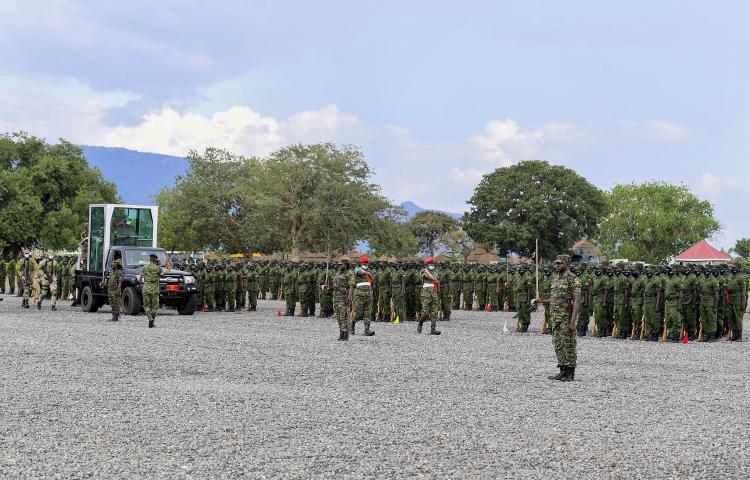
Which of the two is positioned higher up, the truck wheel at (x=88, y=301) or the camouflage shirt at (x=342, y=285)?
the camouflage shirt at (x=342, y=285)

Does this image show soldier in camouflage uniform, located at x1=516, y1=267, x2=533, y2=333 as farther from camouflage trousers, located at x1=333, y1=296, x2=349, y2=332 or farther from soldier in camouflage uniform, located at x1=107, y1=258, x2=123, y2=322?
soldier in camouflage uniform, located at x1=107, y1=258, x2=123, y2=322

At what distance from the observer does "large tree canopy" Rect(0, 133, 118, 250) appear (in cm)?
6303

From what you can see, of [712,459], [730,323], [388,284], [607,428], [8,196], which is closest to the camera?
[712,459]

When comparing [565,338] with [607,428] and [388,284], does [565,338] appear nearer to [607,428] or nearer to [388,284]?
[607,428]

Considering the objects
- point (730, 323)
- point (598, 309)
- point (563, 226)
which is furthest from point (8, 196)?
point (563, 226)

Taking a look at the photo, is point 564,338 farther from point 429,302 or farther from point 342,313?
point 429,302

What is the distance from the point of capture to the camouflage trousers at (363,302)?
19.9m

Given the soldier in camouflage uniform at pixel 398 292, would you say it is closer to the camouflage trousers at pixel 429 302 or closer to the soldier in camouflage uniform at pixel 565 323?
the camouflage trousers at pixel 429 302

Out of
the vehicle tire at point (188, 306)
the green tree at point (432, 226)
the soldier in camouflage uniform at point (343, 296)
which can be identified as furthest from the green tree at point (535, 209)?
the soldier in camouflage uniform at point (343, 296)

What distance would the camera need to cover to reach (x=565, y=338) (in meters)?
12.9

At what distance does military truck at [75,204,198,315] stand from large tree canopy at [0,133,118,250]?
3309 centimetres

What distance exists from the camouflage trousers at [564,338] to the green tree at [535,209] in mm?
55954

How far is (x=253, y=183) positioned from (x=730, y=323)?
163 feet

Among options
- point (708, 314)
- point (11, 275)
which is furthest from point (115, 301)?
point (11, 275)
